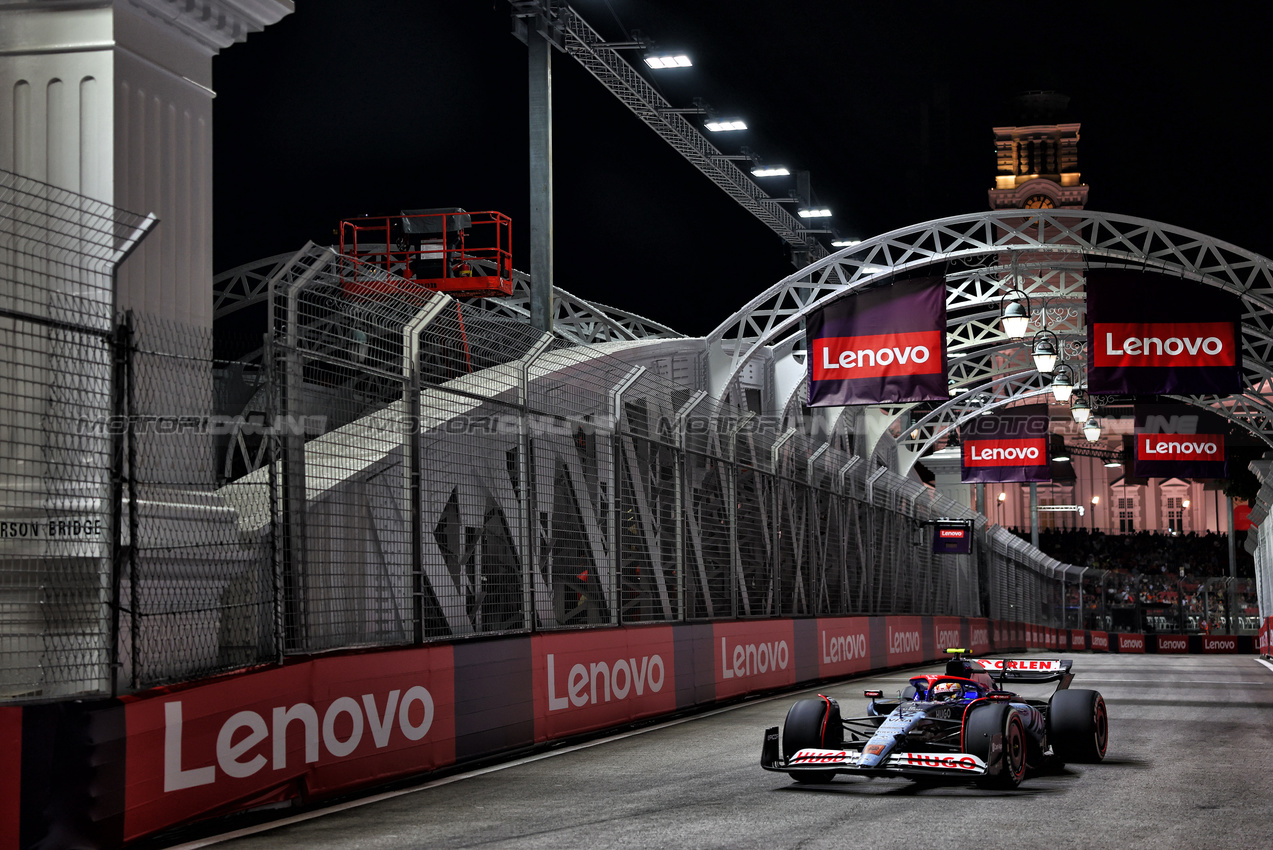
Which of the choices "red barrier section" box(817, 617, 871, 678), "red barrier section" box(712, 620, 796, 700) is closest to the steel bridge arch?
"red barrier section" box(817, 617, 871, 678)

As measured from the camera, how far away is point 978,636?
32.3 m

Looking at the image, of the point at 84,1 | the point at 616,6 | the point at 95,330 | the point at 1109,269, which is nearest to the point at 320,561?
the point at 95,330

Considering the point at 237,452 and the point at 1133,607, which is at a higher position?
→ the point at 237,452

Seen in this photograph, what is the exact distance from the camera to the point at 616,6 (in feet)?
74.8

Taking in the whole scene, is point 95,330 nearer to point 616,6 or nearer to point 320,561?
point 320,561

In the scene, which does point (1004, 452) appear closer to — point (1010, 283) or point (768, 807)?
point (1010, 283)

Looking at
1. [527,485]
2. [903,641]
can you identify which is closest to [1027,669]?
[527,485]

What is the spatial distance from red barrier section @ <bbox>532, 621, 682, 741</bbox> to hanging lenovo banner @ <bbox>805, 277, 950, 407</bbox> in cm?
687

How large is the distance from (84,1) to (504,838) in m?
5.60

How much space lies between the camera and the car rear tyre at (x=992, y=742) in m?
7.74

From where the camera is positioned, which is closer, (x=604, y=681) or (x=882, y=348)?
(x=604, y=681)

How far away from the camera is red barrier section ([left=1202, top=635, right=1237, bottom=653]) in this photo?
45250mm

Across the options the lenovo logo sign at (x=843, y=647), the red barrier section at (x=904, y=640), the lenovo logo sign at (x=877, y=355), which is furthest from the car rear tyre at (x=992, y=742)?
the red barrier section at (x=904, y=640)

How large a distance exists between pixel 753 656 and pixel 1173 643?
112 ft
